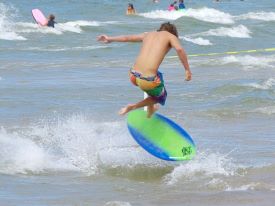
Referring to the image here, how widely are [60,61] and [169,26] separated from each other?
13767 mm

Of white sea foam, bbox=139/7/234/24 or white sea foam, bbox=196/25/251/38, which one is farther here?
white sea foam, bbox=139/7/234/24

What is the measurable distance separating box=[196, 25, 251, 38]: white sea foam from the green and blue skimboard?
23.0 meters

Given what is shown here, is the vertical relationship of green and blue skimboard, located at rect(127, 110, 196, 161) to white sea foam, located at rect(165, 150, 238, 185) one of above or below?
above

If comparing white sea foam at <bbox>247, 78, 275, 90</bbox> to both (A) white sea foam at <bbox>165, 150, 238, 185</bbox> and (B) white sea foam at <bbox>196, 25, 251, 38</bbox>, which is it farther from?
(B) white sea foam at <bbox>196, 25, 251, 38</bbox>

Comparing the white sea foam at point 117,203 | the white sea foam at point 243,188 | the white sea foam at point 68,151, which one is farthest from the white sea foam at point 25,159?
the white sea foam at point 243,188

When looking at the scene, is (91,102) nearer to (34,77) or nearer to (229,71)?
(34,77)

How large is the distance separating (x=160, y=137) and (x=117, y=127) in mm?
2714

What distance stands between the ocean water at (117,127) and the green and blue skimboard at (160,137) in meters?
0.20

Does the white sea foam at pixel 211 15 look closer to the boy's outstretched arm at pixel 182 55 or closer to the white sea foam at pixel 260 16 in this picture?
the white sea foam at pixel 260 16

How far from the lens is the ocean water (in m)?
7.83

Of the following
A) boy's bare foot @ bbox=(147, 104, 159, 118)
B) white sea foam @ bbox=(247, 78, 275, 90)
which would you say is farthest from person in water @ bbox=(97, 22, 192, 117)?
white sea foam @ bbox=(247, 78, 275, 90)

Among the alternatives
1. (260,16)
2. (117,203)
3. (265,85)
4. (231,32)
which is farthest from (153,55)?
(260,16)

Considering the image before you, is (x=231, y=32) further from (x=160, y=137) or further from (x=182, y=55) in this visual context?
(x=182, y=55)

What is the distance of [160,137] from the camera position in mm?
8828
